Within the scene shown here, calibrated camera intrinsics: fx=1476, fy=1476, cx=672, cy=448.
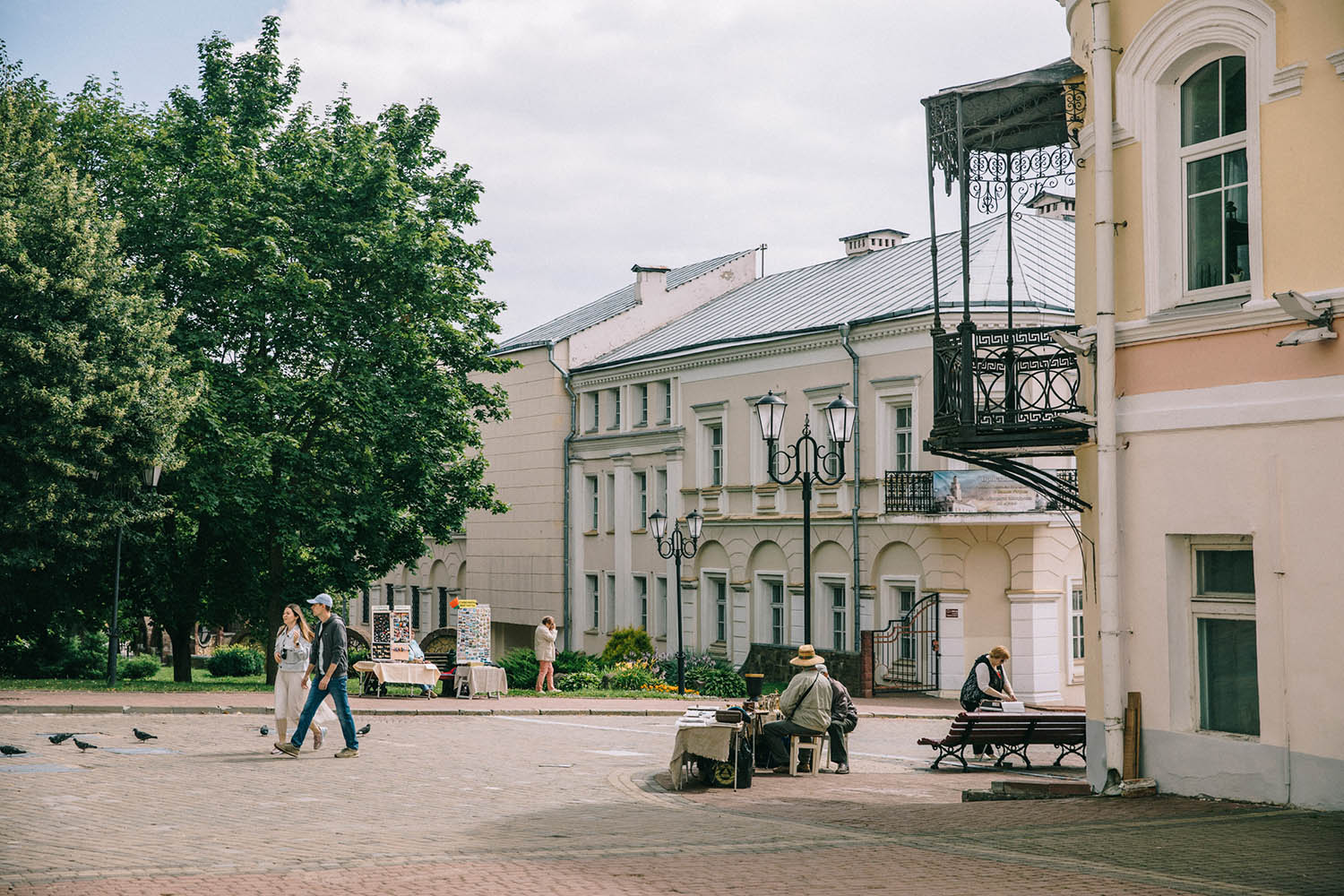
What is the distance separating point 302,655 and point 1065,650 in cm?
2169

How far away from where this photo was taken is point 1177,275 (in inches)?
510

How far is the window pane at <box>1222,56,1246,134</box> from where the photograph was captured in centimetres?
1248

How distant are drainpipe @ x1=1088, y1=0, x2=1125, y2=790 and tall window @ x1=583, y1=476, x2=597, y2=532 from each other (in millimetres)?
35593

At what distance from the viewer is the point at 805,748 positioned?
16.5m

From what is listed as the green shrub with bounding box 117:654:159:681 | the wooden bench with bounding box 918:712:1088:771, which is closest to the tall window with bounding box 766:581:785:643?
the green shrub with bounding box 117:654:159:681

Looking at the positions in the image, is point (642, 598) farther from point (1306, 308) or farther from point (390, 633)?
point (1306, 308)

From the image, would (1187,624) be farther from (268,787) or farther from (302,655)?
(302,655)

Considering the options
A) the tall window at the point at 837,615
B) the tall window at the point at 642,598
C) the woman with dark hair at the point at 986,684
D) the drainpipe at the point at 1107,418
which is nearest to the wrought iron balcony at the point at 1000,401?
the drainpipe at the point at 1107,418

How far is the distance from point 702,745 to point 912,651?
814 inches

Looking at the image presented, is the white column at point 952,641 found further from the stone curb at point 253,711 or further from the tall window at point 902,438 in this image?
the stone curb at point 253,711

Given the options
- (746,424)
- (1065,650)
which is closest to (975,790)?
(1065,650)

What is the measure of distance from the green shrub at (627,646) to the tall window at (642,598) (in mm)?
1281

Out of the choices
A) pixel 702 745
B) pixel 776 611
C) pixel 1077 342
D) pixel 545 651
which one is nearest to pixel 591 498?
pixel 776 611

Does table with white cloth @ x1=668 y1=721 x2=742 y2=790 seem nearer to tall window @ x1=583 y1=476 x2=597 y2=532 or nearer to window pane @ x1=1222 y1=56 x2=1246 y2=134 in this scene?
window pane @ x1=1222 y1=56 x2=1246 y2=134
